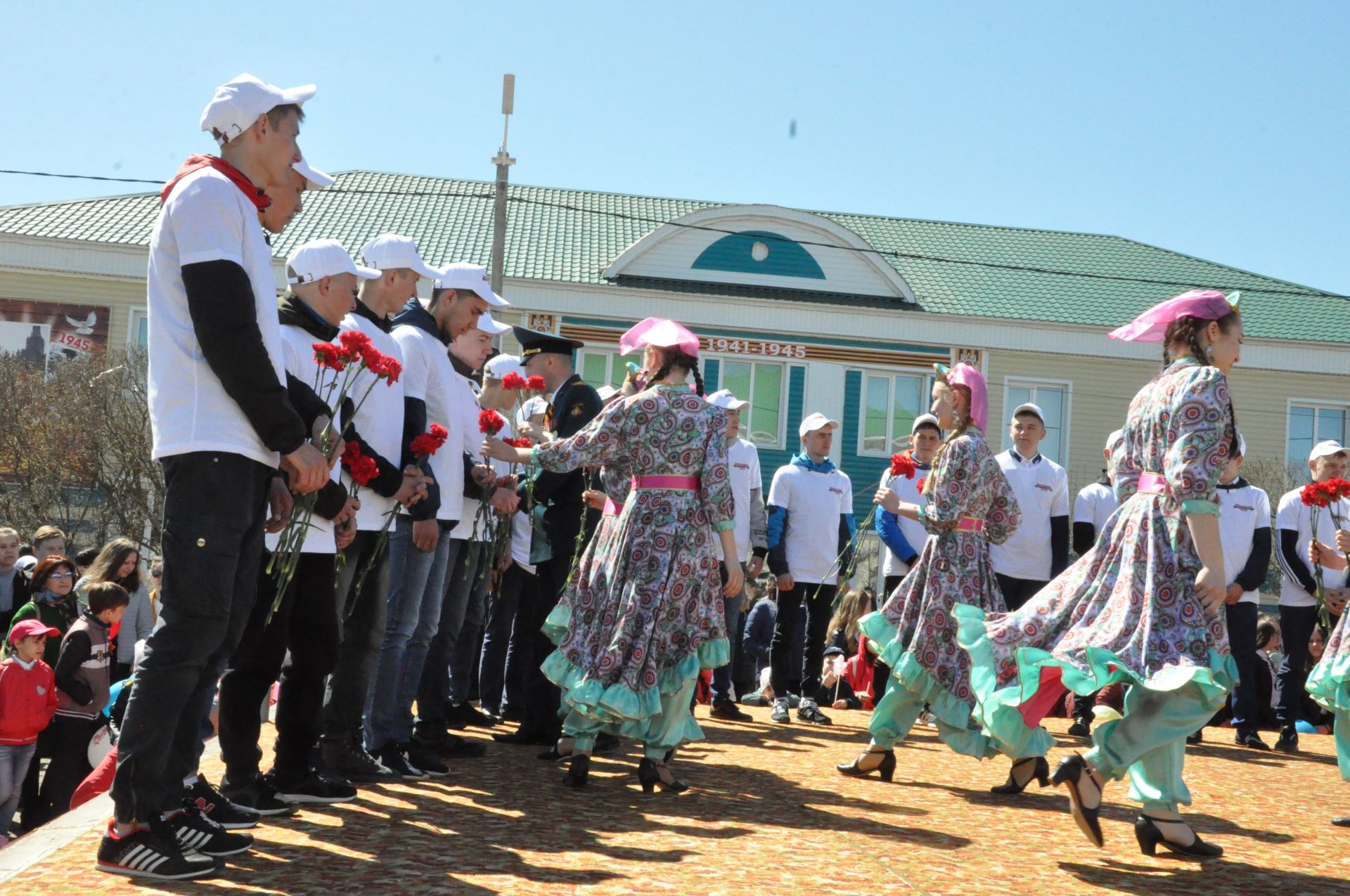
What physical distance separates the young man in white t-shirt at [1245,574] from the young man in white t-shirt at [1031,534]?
122 centimetres

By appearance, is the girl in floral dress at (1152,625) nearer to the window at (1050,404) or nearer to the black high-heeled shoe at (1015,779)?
the black high-heeled shoe at (1015,779)

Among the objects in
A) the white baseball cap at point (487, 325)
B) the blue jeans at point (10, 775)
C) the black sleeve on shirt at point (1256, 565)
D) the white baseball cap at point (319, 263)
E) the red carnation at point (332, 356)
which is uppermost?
the white baseball cap at point (487, 325)

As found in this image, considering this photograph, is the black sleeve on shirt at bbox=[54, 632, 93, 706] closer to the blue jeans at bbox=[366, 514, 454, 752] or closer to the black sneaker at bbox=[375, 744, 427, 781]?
the blue jeans at bbox=[366, 514, 454, 752]

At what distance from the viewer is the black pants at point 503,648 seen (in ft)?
30.3

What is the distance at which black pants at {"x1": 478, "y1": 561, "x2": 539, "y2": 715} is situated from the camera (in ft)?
30.3

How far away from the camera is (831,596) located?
10.7 m

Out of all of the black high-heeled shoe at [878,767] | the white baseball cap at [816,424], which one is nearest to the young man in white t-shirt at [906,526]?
the white baseball cap at [816,424]

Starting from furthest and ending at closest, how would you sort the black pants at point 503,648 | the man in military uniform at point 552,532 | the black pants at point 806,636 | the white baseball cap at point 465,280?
1. the black pants at point 806,636
2. the black pants at point 503,648
3. the man in military uniform at point 552,532
4. the white baseball cap at point 465,280

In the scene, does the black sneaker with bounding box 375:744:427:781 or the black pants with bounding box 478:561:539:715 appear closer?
the black sneaker with bounding box 375:744:427:781

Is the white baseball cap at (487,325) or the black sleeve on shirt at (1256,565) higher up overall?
the white baseball cap at (487,325)

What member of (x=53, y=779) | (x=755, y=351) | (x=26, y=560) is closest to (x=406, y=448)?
(x=53, y=779)

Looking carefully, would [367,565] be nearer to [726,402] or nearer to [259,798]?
[259,798]

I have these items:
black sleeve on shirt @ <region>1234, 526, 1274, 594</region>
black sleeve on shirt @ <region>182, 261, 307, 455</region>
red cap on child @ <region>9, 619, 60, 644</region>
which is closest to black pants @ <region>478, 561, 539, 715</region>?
red cap on child @ <region>9, 619, 60, 644</region>

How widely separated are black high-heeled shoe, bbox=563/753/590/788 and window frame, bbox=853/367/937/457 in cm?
2291
